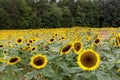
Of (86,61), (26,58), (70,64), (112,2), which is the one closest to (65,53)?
(70,64)

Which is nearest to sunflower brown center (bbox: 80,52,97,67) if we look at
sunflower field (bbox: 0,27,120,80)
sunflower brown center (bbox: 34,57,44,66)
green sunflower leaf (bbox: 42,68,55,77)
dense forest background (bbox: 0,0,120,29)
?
sunflower field (bbox: 0,27,120,80)

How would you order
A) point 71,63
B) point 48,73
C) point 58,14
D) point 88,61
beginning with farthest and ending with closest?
point 58,14 → point 71,63 → point 48,73 → point 88,61

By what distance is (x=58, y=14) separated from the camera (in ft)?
115

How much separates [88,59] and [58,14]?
3309 centimetres

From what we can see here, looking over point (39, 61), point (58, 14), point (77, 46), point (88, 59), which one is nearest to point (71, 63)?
point (77, 46)

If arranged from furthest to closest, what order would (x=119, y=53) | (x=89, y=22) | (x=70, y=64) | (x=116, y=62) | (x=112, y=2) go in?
(x=112, y=2)
(x=89, y=22)
(x=70, y=64)
(x=119, y=53)
(x=116, y=62)

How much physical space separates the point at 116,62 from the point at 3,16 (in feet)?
102

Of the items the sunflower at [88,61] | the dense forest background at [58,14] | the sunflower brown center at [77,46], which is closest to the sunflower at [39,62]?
the sunflower brown center at [77,46]

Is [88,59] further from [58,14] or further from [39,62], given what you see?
[58,14]

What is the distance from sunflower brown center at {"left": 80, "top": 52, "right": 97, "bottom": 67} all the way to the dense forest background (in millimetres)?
30993

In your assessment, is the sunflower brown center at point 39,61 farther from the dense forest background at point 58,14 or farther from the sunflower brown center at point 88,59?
the dense forest background at point 58,14

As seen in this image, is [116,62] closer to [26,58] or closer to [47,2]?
[26,58]

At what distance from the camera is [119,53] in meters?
2.70

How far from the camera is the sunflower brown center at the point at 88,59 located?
2.16 meters
